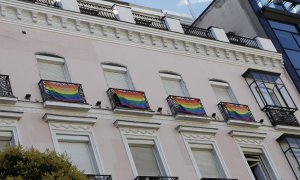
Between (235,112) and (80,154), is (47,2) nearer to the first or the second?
(80,154)

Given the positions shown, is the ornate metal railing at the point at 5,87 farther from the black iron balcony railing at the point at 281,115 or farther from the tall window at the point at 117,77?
the black iron balcony railing at the point at 281,115

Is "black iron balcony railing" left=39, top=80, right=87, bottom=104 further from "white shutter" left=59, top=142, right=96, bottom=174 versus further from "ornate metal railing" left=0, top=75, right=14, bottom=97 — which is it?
"white shutter" left=59, top=142, right=96, bottom=174

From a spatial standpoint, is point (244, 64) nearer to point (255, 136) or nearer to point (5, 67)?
point (255, 136)

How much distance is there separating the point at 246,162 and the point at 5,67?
10.2 meters

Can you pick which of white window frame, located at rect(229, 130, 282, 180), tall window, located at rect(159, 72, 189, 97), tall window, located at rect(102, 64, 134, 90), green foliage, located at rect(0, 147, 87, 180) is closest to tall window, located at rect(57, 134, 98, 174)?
tall window, located at rect(102, 64, 134, 90)

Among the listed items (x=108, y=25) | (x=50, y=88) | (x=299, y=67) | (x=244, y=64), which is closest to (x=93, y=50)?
(x=108, y=25)

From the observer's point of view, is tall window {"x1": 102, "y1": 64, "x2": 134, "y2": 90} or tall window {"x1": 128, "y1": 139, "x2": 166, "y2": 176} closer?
tall window {"x1": 128, "y1": 139, "x2": 166, "y2": 176}

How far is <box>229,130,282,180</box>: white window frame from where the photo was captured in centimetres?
2331

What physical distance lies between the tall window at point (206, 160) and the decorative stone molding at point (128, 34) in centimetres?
515

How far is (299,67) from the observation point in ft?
99.1

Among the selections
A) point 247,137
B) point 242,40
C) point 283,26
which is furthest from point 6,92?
point 283,26

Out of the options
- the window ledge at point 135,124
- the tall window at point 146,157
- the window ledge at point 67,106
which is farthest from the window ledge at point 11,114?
the tall window at point 146,157

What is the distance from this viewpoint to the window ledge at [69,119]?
61.4 ft

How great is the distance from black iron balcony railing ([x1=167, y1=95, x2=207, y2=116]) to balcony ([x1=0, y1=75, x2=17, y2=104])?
6.62 meters
